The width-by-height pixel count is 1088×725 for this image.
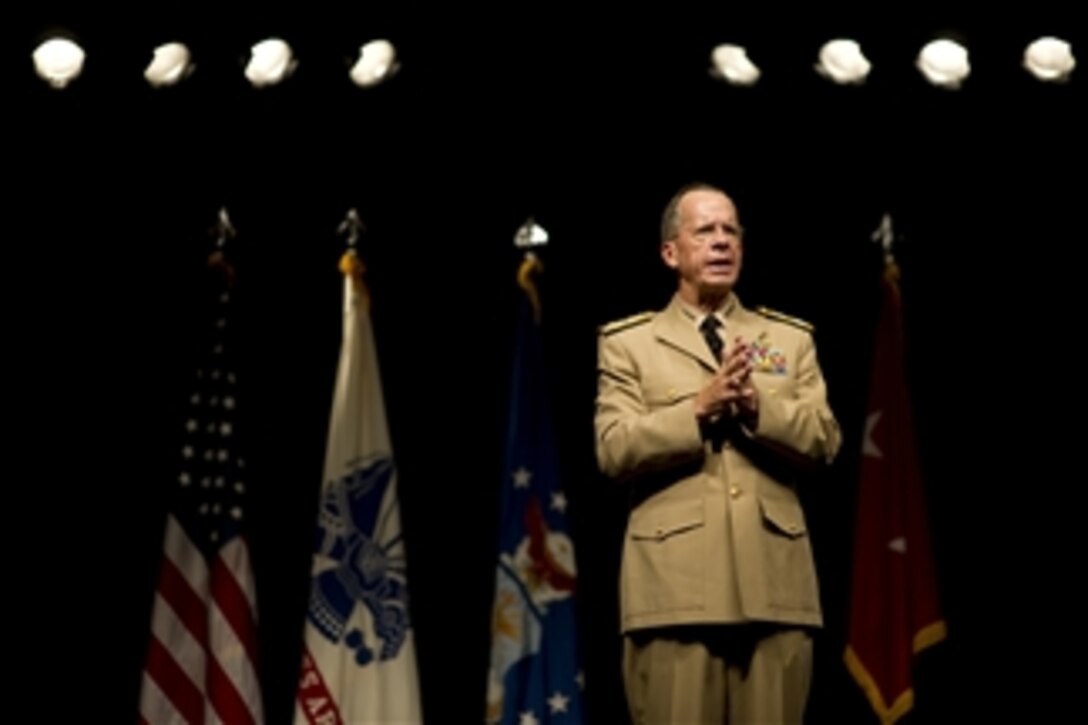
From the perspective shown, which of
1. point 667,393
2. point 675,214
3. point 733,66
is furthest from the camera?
point 733,66

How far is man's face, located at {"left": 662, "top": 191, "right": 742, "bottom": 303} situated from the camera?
14.4ft

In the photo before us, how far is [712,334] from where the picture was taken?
4.40 metres

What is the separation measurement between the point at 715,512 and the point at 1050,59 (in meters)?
1.88

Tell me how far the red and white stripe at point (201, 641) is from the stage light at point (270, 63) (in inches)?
49.7

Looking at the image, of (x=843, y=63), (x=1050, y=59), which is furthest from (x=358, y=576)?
(x=1050, y=59)

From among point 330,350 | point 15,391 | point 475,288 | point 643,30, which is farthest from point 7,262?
point 643,30

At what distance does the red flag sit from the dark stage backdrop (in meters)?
0.14

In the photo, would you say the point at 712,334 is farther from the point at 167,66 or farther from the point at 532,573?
the point at 167,66

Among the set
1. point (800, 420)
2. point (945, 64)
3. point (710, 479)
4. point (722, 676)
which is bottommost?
point (722, 676)

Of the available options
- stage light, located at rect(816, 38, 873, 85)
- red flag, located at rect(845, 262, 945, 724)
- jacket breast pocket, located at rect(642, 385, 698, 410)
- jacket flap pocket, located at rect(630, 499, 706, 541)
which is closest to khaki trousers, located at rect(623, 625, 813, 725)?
jacket flap pocket, located at rect(630, 499, 706, 541)

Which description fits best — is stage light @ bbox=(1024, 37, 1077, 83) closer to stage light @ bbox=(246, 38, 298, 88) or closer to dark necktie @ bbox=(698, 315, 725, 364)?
dark necktie @ bbox=(698, 315, 725, 364)

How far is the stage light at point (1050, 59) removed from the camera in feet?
17.4

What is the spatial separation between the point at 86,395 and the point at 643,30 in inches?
75.7

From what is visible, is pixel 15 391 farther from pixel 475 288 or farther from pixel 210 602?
pixel 475 288
